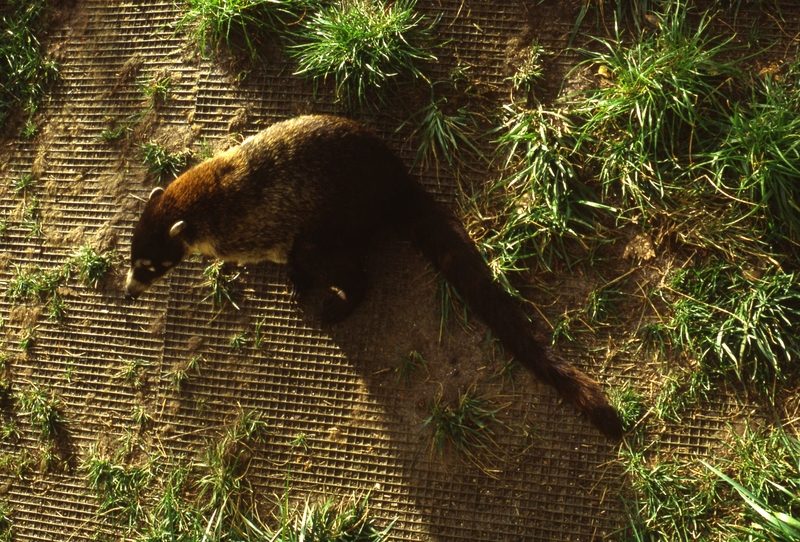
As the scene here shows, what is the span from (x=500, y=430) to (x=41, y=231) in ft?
11.2

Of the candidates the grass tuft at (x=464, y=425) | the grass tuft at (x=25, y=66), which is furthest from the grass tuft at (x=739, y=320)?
the grass tuft at (x=25, y=66)

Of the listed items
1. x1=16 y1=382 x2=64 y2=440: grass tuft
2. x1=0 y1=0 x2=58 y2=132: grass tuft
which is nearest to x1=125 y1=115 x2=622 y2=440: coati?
x1=16 y1=382 x2=64 y2=440: grass tuft

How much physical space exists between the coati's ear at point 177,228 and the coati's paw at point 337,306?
96 cm

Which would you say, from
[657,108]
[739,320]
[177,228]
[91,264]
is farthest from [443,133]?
[91,264]

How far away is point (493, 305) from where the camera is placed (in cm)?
363

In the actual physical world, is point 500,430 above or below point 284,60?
below

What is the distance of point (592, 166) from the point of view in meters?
3.80

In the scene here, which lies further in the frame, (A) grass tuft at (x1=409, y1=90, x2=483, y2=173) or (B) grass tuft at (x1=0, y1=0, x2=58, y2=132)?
(B) grass tuft at (x1=0, y1=0, x2=58, y2=132)

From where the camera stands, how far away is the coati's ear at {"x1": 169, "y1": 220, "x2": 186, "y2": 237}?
362 centimetres

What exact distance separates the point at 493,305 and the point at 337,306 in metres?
0.97

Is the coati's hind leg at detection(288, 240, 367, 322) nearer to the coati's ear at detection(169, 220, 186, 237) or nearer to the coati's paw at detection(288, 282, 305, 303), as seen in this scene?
the coati's paw at detection(288, 282, 305, 303)

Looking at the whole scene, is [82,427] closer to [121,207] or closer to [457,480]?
[121,207]

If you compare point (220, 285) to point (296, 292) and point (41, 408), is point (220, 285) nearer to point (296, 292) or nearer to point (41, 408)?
point (296, 292)

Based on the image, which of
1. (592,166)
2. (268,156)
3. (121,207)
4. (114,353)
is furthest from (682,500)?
(121,207)
